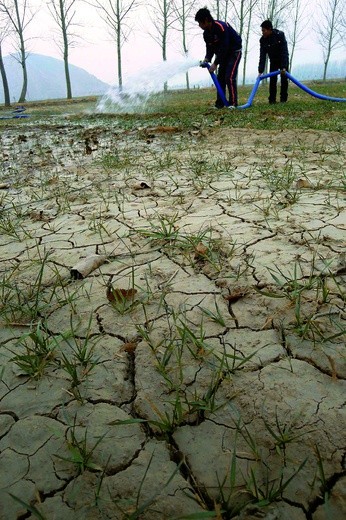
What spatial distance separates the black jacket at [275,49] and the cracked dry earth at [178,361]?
636cm

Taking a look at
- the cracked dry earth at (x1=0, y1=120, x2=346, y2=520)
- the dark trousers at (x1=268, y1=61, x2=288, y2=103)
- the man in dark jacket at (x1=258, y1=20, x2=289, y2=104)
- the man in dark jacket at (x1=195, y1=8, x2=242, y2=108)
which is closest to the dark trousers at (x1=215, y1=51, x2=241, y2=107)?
the man in dark jacket at (x1=195, y1=8, x2=242, y2=108)

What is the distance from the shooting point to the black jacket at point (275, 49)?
7184mm

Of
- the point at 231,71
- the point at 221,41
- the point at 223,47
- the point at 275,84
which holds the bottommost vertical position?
the point at 275,84

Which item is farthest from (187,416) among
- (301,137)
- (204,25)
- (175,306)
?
(204,25)

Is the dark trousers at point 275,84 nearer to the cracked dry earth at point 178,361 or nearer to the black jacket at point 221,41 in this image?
the black jacket at point 221,41

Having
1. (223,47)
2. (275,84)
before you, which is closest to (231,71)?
(223,47)

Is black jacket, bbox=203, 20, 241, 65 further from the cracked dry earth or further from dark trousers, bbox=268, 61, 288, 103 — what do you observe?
the cracked dry earth

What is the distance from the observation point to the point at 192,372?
40.1 inches

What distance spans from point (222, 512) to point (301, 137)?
3993mm

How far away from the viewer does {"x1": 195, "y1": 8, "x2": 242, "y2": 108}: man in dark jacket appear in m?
6.44

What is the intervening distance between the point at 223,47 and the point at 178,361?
285 inches

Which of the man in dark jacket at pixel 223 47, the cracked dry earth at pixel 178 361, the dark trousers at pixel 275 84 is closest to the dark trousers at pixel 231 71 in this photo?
the man in dark jacket at pixel 223 47

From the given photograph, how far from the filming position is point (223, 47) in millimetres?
6617

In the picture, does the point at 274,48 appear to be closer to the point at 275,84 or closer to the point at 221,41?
the point at 275,84
